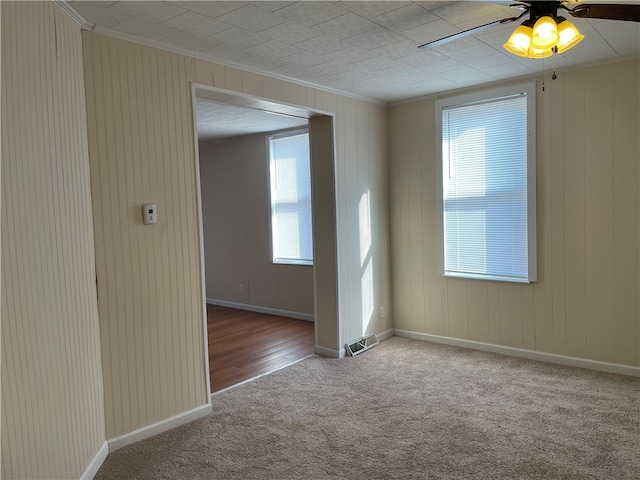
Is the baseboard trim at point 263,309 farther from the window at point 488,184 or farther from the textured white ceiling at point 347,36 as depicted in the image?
the textured white ceiling at point 347,36

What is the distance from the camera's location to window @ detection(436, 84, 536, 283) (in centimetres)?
401

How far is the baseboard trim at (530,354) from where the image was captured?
371 cm

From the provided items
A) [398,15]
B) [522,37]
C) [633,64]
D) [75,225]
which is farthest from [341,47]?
[633,64]

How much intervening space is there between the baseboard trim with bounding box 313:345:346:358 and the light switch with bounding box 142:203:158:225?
215cm

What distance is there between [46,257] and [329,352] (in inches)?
109

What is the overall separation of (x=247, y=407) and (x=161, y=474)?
0.88m

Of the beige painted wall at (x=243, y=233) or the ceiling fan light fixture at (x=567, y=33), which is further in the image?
the beige painted wall at (x=243, y=233)

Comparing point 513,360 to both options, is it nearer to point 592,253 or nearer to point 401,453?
point 592,253

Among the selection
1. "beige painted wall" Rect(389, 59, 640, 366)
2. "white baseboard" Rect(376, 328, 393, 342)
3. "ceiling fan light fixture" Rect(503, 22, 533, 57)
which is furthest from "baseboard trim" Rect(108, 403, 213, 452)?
"ceiling fan light fixture" Rect(503, 22, 533, 57)

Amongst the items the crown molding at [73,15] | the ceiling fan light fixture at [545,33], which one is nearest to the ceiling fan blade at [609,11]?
the ceiling fan light fixture at [545,33]

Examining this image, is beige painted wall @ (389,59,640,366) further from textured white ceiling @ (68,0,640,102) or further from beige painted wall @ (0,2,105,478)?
beige painted wall @ (0,2,105,478)

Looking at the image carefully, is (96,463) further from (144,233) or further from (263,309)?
(263,309)

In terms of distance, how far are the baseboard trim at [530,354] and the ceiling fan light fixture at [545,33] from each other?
2.79 metres

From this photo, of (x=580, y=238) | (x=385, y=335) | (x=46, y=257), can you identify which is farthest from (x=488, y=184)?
(x=46, y=257)
